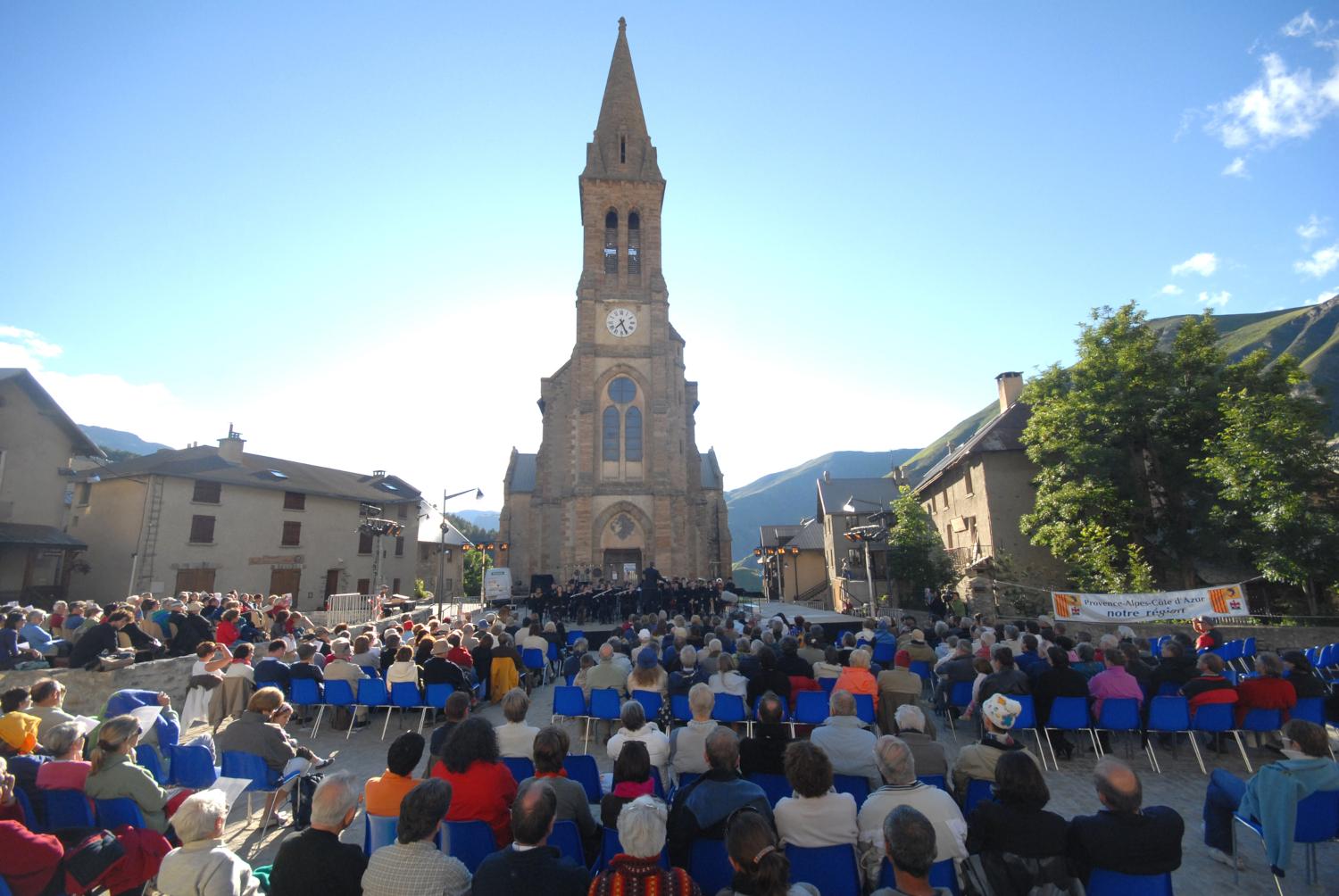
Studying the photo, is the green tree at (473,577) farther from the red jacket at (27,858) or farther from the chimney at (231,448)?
the red jacket at (27,858)

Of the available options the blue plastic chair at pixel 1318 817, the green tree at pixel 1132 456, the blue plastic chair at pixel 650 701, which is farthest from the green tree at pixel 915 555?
the blue plastic chair at pixel 1318 817

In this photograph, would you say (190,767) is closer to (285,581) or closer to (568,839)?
(568,839)

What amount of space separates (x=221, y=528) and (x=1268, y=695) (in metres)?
30.9

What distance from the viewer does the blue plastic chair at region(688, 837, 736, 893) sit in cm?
382

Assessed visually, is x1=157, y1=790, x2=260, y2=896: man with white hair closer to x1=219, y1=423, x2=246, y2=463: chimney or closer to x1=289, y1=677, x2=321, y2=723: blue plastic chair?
x1=289, y1=677, x2=321, y2=723: blue plastic chair

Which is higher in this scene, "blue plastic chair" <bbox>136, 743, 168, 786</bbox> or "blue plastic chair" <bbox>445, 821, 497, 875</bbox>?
"blue plastic chair" <bbox>136, 743, 168, 786</bbox>

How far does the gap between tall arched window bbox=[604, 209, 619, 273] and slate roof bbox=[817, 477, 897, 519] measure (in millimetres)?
18380

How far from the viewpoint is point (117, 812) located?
4184 mm

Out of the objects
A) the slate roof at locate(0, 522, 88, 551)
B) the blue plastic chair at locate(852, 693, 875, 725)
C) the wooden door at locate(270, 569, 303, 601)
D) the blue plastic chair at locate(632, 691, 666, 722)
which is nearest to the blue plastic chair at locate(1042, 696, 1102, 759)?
the blue plastic chair at locate(852, 693, 875, 725)

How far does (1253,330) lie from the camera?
105438 millimetres

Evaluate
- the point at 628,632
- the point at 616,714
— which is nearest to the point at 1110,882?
the point at 616,714

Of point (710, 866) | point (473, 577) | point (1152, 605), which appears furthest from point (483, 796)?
point (473, 577)

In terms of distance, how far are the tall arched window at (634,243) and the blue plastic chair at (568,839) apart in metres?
32.6

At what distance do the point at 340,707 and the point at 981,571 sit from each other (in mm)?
23222
